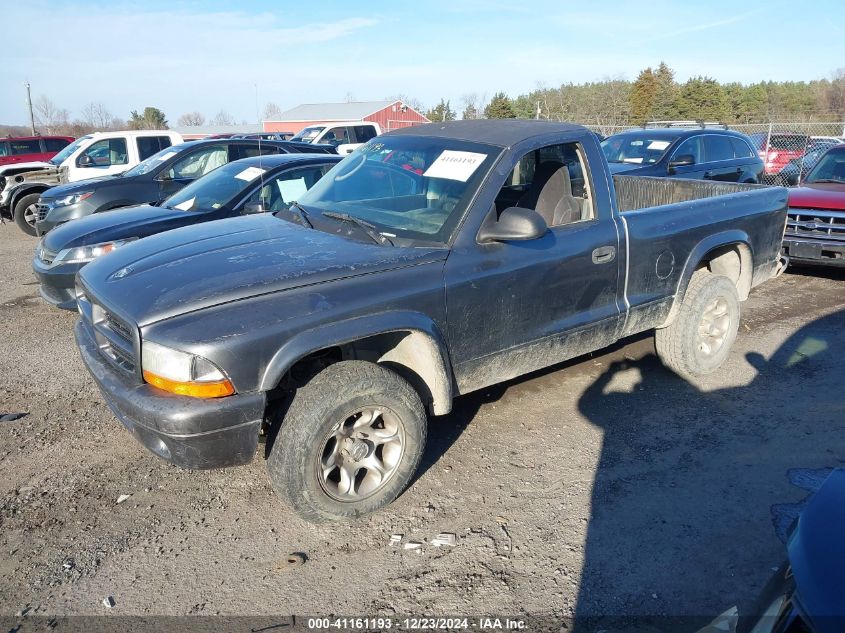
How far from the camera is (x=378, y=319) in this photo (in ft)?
10.0

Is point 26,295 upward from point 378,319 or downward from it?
downward

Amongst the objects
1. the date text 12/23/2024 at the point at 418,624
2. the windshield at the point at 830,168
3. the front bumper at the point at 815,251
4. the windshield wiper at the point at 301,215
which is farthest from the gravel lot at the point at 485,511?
the windshield at the point at 830,168

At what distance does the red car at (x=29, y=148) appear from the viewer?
59.6 feet

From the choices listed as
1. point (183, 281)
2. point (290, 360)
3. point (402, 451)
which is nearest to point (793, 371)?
point (402, 451)

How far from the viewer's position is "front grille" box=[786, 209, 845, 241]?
7.48 metres

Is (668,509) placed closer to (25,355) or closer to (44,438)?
(44,438)

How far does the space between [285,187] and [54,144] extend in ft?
52.2

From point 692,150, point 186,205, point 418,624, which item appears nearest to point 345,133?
point 692,150

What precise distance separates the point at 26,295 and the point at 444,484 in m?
6.41

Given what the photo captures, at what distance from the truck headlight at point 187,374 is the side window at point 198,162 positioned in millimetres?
6800

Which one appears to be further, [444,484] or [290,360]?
[444,484]

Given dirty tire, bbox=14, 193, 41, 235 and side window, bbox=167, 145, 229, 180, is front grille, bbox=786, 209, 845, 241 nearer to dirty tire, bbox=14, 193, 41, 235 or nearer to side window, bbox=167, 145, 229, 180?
side window, bbox=167, 145, 229, 180

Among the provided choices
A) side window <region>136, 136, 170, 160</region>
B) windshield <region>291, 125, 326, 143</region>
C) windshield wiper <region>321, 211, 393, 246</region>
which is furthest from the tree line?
windshield wiper <region>321, 211, 393, 246</region>

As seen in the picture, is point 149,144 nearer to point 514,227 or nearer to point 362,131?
point 362,131
